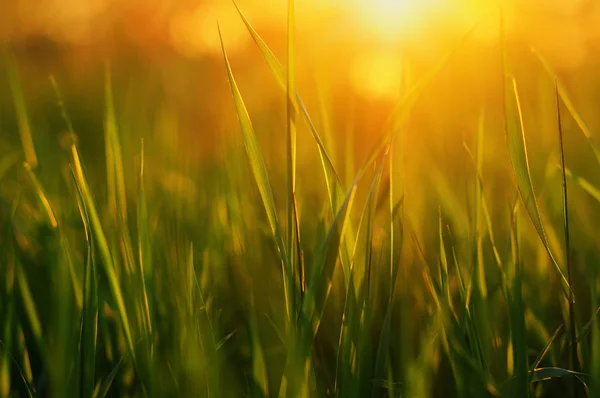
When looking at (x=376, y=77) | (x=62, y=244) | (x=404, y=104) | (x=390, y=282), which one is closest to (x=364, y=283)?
(x=390, y=282)

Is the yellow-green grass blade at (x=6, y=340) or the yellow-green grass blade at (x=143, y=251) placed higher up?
the yellow-green grass blade at (x=143, y=251)

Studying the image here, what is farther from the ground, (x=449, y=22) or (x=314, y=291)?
(x=449, y=22)

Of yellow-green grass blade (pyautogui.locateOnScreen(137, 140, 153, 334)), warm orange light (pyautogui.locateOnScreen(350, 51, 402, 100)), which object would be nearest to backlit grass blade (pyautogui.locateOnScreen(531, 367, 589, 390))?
yellow-green grass blade (pyautogui.locateOnScreen(137, 140, 153, 334))

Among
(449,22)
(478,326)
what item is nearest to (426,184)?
(478,326)

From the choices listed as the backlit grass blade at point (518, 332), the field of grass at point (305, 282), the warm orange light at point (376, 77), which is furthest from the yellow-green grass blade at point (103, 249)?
the warm orange light at point (376, 77)

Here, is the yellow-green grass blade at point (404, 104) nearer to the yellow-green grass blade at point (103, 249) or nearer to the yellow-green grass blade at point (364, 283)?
the yellow-green grass blade at point (364, 283)

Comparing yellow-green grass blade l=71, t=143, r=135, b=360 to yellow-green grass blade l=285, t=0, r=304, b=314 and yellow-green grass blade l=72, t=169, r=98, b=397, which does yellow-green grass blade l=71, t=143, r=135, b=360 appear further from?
yellow-green grass blade l=285, t=0, r=304, b=314

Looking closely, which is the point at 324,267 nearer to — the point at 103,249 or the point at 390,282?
the point at 390,282

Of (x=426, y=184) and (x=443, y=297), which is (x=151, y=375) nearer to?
(x=443, y=297)
